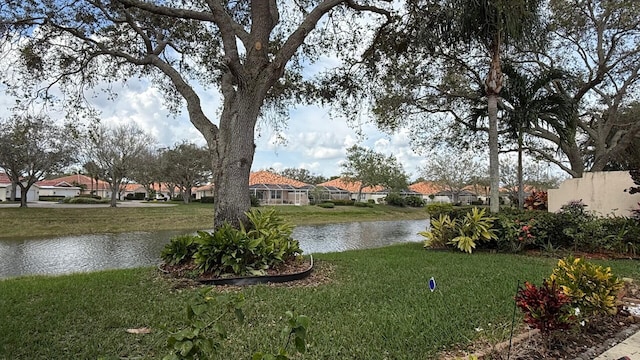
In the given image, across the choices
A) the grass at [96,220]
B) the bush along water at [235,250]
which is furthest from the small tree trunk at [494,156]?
the grass at [96,220]

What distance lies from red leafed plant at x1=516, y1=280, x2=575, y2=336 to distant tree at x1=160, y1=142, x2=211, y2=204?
3314 centimetres

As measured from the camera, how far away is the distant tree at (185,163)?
→ 33250mm

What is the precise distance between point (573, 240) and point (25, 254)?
14.9m

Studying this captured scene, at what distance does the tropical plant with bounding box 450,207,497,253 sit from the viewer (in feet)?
26.1

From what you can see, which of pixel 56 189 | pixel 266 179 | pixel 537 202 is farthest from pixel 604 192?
pixel 56 189

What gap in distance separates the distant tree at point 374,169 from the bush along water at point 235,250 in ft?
116

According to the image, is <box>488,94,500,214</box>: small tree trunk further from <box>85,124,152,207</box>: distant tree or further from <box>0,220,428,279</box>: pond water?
<box>85,124,152,207</box>: distant tree

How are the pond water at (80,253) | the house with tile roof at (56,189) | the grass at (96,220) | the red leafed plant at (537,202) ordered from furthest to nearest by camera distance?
the house with tile roof at (56,189) → the grass at (96,220) → the red leafed plant at (537,202) → the pond water at (80,253)

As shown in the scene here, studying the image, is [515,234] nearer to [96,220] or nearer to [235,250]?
[235,250]

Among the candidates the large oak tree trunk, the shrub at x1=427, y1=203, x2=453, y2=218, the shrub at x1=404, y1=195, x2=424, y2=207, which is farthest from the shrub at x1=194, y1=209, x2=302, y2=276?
the shrub at x1=404, y1=195, x2=424, y2=207

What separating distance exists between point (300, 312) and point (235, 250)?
74.4 inches

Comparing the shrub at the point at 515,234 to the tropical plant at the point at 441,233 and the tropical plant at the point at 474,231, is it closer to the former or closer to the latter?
the tropical plant at the point at 474,231

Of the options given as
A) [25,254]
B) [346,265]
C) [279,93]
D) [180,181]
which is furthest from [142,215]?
[346,265]

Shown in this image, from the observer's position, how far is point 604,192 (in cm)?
990
